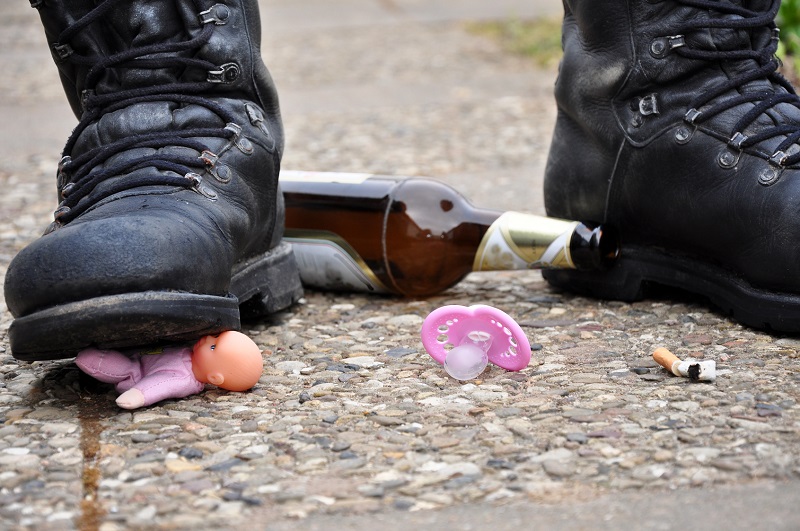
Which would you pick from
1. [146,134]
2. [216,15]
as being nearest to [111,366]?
[146,134]

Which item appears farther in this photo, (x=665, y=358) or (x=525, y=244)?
(x=525, y=244)

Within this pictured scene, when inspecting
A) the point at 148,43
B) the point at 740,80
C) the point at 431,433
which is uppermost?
the point at 148,43

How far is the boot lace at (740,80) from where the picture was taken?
1.94 meters

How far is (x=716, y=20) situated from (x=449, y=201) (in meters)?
0.69

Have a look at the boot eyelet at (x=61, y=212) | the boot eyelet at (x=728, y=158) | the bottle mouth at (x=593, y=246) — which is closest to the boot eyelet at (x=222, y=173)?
the boot eyelet at (x=61, y=212)

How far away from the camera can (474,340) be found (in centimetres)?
177

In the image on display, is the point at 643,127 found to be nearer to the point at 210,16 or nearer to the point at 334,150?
the point at 210,16

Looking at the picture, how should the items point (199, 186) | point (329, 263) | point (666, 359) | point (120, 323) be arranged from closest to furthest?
point (120, 323) < point (666, 359) < point (199, 186) < point (329, 263)

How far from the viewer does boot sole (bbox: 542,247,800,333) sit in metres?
1.88

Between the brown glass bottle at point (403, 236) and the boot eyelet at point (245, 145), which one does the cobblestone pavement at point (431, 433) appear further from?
the boot eyelet at point (245, 145)

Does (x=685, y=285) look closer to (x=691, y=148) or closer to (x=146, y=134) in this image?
(x=691, y=148)

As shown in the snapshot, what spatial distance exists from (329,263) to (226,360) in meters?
0.68

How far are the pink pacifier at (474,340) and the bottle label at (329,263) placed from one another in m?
0.51

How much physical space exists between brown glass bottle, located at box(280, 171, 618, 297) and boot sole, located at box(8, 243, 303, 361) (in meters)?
0.60
